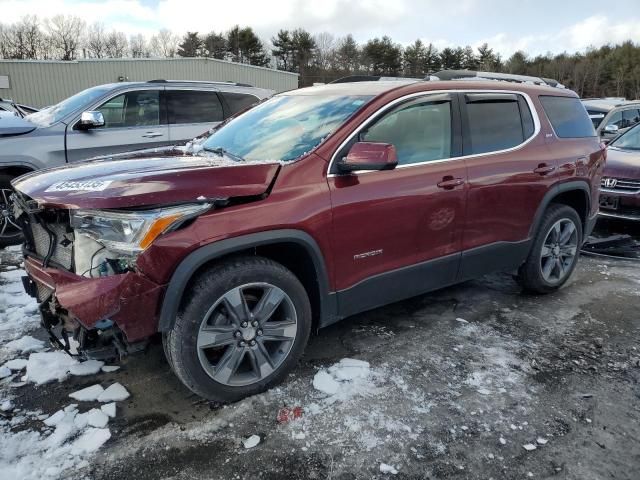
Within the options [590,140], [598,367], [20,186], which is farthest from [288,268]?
[590,140]

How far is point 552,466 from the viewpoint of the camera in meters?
2.34

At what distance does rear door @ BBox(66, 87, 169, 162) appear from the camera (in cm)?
577

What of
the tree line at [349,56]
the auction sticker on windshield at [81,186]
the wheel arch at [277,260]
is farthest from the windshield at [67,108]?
the tree line at [349,56]

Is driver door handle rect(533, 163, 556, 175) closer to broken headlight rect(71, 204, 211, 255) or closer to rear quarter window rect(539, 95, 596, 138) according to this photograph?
rear quarter window rect(539, 95, 596, 138)

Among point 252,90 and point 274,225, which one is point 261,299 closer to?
point 274,225

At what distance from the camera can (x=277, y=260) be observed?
298cm

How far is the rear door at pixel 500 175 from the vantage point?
363 centimetres

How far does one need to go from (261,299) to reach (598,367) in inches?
91.8

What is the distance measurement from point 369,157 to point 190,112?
4669 mm

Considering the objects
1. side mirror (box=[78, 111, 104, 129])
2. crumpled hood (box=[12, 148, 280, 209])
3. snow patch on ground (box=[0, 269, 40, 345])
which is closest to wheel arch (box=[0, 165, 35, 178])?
side mirror (box=[78, 111, 104, 129])

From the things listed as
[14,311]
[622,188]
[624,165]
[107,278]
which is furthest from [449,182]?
[624,165]

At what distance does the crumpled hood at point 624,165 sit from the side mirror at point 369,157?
543 centimetres

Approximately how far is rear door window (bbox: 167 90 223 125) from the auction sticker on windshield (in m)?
4.25

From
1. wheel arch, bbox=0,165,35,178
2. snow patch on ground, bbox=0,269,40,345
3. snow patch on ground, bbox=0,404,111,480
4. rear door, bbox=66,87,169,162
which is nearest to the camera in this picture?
snow patch on ground, bbox=0,404,111,480
